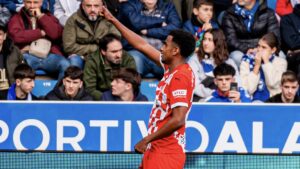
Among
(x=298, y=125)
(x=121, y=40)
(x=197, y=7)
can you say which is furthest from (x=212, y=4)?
(x=298, y=125)

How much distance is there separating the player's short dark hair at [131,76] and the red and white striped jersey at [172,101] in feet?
12.3

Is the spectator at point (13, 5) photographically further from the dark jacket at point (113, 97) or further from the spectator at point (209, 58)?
the spectator at point (209, 58)

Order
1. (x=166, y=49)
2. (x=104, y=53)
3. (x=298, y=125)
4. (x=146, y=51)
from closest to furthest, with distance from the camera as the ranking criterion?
(x=166, y=49) < (x=146, y=51) < (x=298, y=125) < (x=104, y=53)

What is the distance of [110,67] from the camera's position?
9062 mm

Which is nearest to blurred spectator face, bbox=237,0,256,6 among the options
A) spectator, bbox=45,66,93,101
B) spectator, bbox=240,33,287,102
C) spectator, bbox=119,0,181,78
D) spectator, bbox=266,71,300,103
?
spectator, bbox=240,33,287,102

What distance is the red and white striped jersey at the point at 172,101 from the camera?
4844 millimetres

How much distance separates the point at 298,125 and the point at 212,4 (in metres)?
2.12

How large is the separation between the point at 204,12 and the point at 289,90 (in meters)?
1.35

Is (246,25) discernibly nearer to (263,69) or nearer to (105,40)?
(263,69)

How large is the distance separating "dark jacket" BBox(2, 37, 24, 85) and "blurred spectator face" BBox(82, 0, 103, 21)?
90cm

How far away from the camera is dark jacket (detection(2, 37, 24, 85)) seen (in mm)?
9000

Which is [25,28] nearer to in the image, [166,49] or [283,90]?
[283,90]

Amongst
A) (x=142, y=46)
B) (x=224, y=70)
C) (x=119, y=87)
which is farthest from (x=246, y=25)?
(x=142, y=46)

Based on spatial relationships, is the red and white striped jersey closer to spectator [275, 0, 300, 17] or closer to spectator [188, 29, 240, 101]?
spectator [188, 29, 240, 101]
